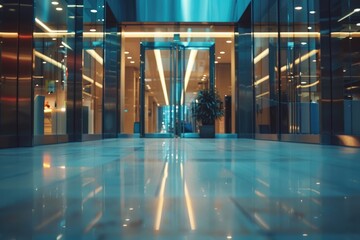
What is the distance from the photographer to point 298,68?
12562mm

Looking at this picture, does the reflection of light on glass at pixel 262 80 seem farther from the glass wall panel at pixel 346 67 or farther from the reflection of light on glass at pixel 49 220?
the reflection of light on glass at pixel 49 220

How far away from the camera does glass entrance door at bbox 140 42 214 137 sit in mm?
21844

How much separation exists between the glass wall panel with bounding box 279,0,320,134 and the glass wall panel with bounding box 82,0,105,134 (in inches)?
262

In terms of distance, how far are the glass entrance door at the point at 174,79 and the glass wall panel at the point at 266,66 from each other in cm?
487

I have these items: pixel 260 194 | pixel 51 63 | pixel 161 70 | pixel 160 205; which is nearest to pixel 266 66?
pixel 161 70

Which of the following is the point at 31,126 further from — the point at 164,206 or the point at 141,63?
the point at 141,63

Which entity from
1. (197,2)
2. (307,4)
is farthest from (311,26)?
(197,2)

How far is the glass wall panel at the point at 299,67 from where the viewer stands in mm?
11266

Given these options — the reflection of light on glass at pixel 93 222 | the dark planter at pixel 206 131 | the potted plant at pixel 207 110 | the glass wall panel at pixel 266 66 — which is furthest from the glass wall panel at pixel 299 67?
the reflection of light on glass at pixel 93 222

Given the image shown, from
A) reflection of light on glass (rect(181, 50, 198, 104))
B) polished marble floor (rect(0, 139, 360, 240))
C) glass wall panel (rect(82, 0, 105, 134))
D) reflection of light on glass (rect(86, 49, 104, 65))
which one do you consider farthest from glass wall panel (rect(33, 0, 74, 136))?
reflection of light on glass (rect(181, 50, 198, 104))

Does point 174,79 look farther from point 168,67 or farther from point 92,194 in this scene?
point 92,194

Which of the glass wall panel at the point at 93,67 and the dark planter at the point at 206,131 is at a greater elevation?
the glass wall panel at the point at 93,67

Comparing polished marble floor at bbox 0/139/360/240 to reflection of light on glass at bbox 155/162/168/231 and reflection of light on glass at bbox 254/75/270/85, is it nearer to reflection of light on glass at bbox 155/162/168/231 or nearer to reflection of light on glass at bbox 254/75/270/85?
reflection of light on glass at bbox 155/162/168/231

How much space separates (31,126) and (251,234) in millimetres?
8109
